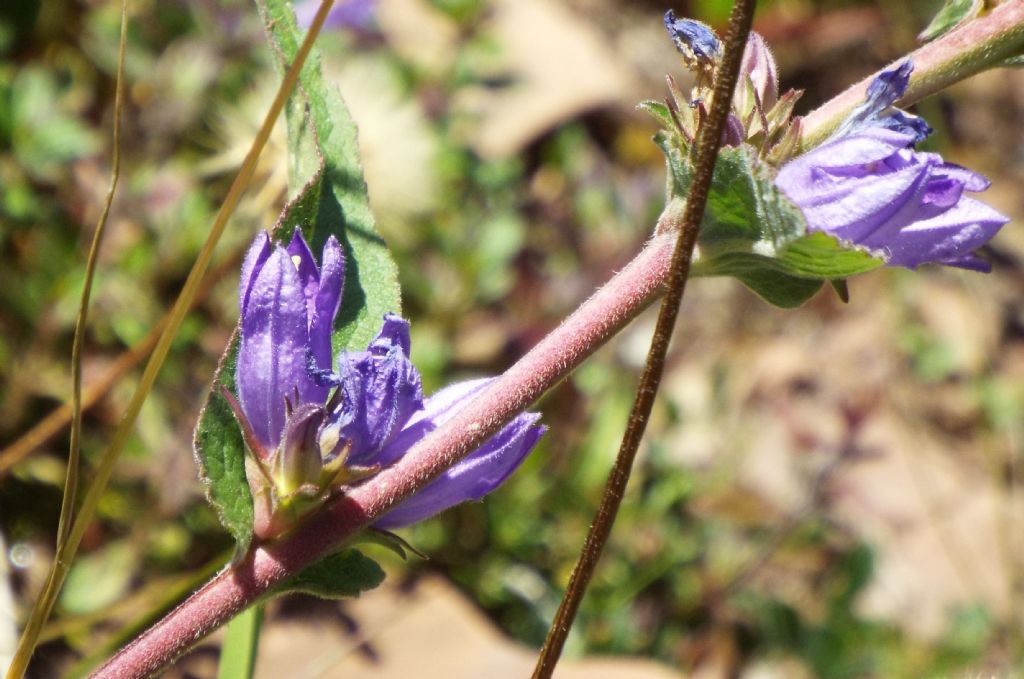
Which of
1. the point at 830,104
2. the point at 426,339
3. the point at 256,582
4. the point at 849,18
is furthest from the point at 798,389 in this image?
the point at 256,582

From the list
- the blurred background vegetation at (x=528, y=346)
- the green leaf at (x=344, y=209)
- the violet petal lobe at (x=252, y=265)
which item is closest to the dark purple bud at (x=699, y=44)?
the green leaf at (x=344, y=209)

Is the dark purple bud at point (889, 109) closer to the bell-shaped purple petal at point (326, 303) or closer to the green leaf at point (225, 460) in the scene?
the bell-shaped purple petal at point (326, 303)

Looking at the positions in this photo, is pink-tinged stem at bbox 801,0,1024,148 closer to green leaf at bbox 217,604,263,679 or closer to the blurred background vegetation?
green leaf at bbox 217,604,263,679

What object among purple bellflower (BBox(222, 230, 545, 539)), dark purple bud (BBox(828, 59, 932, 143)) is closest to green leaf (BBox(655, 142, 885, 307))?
dark purple bud (BBox(828, 59, 932, 143))

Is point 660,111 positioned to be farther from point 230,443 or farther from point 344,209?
point 230,443

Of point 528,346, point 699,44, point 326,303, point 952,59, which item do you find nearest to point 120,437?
point 326,303

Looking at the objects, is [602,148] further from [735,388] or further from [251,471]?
[251,471]
